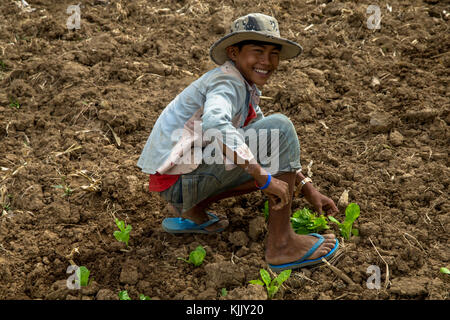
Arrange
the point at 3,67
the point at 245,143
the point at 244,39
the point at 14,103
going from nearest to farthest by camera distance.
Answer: the point at 245,143, the point at 244,39, the point at 14,103, the point at 3,67

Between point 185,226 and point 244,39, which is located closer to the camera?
point 244,39

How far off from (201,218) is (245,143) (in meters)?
0.65

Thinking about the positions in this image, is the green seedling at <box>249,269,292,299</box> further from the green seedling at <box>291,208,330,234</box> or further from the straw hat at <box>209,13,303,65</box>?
the straw hat at <box>209,13,303,65</box>

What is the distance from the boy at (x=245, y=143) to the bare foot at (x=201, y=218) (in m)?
0.04

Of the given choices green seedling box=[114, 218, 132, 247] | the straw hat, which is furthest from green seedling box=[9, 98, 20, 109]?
the straw hat

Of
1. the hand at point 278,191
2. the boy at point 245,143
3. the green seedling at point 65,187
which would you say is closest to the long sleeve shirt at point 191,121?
the boy at point 245,143

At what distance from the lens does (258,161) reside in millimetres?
2861

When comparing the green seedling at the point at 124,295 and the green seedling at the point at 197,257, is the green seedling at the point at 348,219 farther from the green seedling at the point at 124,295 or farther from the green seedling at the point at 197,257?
the green seedling at the point at 124,295

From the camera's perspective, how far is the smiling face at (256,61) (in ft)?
9.38

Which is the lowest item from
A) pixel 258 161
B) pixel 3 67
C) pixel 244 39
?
pixel 258 161

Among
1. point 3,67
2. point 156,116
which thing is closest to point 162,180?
point 156,116

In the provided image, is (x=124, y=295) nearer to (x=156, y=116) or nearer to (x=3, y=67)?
(x=156, y=116)

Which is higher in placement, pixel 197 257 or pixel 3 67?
pixel 3 67

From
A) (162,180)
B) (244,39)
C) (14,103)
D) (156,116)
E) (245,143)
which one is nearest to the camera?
(245,143)
